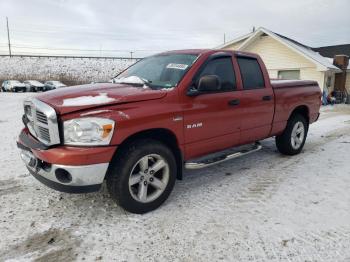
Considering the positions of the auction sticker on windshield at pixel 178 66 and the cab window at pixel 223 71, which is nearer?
the auction sticker on windshield at pixel 178 66

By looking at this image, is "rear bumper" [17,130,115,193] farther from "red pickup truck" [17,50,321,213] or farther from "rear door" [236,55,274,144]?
"rear door" [236,55,274,144]

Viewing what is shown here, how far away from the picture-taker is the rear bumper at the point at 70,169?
2998 mm

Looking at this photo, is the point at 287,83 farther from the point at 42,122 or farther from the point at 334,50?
the point at 334,50

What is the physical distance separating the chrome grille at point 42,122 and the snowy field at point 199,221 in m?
0.94

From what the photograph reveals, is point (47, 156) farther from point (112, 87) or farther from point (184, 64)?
point (184, 64)

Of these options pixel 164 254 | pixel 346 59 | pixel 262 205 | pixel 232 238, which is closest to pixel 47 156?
pixel 164 254

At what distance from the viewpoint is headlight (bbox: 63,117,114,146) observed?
10.0 ft

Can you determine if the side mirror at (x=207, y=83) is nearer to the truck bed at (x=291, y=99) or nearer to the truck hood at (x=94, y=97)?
the truck hood at (x=94, y=97)

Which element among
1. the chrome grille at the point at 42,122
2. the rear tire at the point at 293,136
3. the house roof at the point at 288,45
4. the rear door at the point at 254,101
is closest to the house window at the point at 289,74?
the house roof at the point at 288,45

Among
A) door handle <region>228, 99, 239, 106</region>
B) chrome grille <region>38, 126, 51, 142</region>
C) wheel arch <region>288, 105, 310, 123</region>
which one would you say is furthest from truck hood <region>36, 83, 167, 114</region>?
wheel arch <region>288, 105, 310, 123</region>

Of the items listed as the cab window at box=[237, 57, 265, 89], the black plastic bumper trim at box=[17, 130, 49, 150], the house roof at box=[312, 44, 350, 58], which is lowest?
the black plastic bumper trim at box=[17, 130, 49, 150]

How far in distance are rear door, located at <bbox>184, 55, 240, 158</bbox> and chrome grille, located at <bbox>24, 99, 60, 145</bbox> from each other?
1543 millimetres

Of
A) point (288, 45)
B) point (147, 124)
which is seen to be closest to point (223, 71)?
point (147, 124)

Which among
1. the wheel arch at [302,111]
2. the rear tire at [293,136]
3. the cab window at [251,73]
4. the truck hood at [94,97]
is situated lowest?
the rear tire at [293,136]
